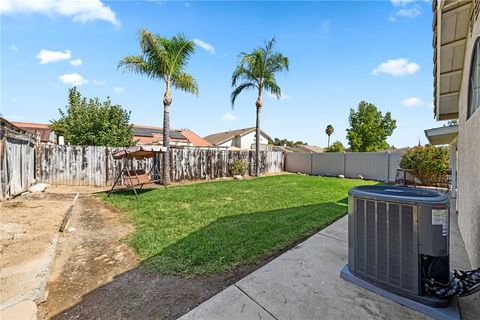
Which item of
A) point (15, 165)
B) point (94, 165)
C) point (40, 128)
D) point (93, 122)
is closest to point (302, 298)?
point (15, 165)

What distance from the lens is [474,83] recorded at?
3.19 meters

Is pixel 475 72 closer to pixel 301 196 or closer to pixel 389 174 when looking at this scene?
pixel 301 196

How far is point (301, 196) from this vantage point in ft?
25.4

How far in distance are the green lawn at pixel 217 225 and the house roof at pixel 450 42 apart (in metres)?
3.60

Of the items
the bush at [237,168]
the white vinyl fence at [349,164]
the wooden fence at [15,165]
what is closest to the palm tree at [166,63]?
the bush at [237,168]

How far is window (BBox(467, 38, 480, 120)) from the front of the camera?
9.54 ft

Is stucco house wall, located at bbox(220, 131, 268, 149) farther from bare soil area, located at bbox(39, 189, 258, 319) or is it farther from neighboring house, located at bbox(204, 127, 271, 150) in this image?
bare soil area, located at bbox(39, 189, 258, 319)

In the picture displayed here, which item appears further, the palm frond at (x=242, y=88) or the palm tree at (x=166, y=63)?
the palm frond at (x=242, y=88)

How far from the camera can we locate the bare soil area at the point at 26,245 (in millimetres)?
2537

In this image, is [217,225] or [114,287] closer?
[114,287]

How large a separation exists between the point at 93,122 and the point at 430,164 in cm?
1928

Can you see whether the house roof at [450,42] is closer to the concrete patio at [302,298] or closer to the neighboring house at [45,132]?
the concrete patio at [302,298]

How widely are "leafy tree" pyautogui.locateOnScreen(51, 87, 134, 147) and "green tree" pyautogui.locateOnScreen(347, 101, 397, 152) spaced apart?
23.5 meters

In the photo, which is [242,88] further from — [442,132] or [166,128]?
[442,132]
